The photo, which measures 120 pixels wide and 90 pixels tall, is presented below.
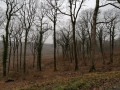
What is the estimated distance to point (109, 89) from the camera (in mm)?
4992

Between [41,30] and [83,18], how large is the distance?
43.1ft

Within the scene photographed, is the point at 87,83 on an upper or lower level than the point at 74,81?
upper

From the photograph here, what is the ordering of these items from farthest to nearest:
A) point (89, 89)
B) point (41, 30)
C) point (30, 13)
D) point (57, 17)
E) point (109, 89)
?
point (41, 30) < point (30, 13) < point (57, 17) < point (89, 89) < point (109, 89)

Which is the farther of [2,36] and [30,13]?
[30,13]

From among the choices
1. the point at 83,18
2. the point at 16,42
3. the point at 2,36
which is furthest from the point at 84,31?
the point at 2,36

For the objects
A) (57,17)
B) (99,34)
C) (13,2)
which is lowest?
(99,34)

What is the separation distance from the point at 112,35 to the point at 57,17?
16149 mm

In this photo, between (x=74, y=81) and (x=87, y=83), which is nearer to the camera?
(x=87, y=83)

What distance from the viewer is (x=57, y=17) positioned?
21.6m

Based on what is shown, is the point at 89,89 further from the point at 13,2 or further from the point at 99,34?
the point at 99,34

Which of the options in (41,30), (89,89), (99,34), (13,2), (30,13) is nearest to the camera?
(89,89)

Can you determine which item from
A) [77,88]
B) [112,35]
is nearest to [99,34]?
[112,35]

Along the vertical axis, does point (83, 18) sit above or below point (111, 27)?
above

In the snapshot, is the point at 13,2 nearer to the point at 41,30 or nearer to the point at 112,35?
the point at 41,30
